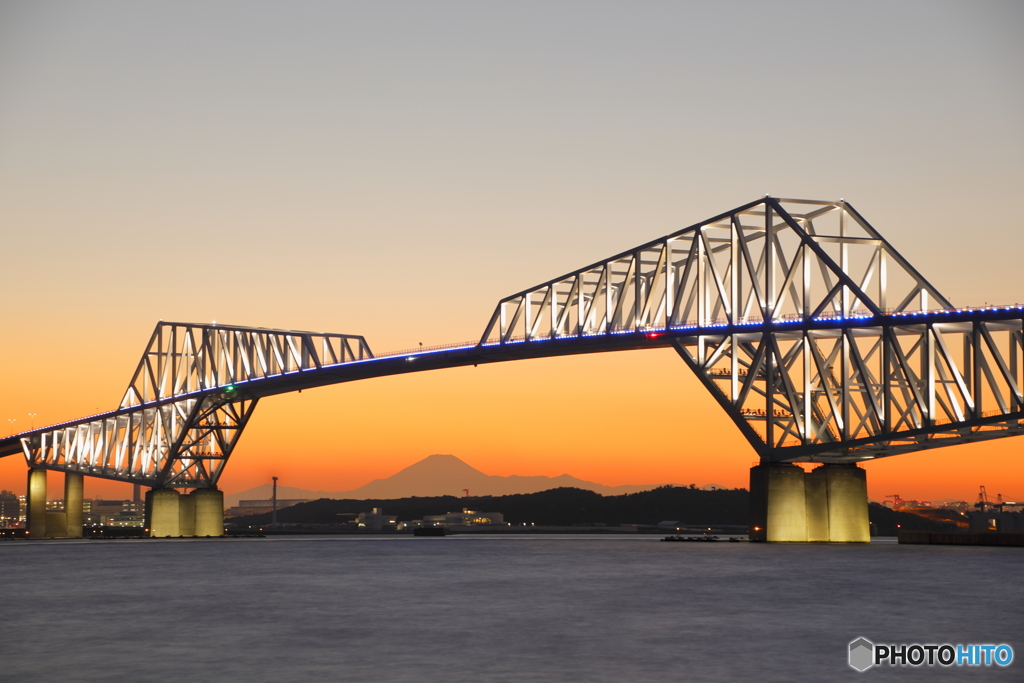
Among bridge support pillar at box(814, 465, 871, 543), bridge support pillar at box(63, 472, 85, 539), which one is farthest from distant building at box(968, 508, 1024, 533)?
bridge support pillar at box(63, 472, 85, 539)

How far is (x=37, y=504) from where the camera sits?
15088 cm

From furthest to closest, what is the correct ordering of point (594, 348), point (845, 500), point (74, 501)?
1. point (74, 501)
2. point (594, 348)
3. point (845, 500)

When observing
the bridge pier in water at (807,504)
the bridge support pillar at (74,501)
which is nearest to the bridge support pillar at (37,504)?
the bridge support pillar at (74,501)

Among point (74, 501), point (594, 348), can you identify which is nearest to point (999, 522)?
point (594, 348)

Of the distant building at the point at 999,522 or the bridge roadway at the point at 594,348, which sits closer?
the bridge roadway at the point at 594,348

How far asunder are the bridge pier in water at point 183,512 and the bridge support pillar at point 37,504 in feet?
85.0

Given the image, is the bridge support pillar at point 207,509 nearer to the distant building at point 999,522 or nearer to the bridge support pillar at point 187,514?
the bridge support pillar at point 187,514

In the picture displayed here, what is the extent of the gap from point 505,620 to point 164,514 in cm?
9835

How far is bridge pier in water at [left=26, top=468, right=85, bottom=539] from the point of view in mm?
148875

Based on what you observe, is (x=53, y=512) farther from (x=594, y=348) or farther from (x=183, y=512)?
(x=594, y=348)

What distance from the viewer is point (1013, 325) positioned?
228 ft

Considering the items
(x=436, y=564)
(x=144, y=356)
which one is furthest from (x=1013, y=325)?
(x=144, y=356)

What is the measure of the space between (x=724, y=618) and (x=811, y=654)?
8193 mm

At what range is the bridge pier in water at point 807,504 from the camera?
79.4 m
